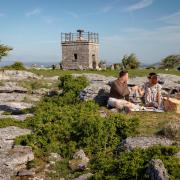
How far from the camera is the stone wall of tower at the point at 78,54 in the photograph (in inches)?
2689

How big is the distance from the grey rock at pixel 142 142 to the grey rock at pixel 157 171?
2248 millimetres

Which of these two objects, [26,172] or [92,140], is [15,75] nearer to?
[92,140]

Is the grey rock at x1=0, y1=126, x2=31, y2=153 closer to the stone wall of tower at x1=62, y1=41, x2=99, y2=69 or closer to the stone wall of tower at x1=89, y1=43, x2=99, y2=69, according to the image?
the stone wall of tower at x1=62, y1=41, x2=99, y2=69

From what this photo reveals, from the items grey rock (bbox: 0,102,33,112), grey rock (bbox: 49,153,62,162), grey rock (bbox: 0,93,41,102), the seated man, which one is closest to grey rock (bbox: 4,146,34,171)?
grey rock (bbox: 49,153,62,162)

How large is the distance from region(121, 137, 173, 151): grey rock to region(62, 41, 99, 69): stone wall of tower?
54155 millimetres

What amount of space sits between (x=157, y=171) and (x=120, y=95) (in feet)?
27.6

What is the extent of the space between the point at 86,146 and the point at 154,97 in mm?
5353

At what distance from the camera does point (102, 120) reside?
15234mm

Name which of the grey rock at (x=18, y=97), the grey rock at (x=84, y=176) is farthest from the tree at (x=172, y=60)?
the grey rock at (x=84, y=176)

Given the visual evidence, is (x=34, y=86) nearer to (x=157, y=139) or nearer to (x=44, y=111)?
(x=44, y=111)

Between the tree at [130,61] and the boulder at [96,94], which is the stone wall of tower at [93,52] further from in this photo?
the boulder at [96,94]

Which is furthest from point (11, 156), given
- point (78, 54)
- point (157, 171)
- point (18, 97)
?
point (78, 54)

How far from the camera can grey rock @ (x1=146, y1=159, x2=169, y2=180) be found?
10056 mm

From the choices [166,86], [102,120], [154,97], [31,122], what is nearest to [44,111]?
[31,122]
